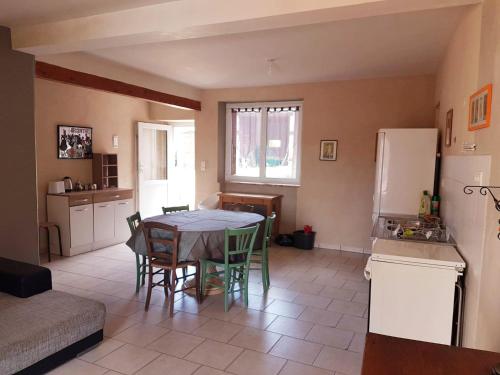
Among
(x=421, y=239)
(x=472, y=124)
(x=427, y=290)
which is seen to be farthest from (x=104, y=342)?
(x=472, y=124)

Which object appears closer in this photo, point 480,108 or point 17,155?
point 480,108

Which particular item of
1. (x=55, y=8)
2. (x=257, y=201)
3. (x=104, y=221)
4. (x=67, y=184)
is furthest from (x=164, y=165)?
(x=55, y=8)

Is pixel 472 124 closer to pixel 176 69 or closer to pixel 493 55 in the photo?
pixel 493 55

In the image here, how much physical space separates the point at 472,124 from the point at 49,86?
5340 millimetres

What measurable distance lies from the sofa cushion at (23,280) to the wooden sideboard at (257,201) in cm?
342

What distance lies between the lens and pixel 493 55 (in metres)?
1.92

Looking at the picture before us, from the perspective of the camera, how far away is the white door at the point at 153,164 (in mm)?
7046

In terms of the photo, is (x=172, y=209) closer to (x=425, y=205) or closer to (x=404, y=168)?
(x=404, y=168)

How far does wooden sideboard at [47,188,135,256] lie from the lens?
5.14 meters

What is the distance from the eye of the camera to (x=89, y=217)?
5391 millimetres

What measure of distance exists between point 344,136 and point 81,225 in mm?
4077

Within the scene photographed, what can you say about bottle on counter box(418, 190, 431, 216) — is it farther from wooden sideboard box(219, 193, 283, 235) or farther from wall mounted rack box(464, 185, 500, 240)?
wooden sideboard box(219, 193, 283, 235)

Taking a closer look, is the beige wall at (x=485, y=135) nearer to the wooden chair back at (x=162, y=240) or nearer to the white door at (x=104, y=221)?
the wooden chair back at (x=162, y=240)

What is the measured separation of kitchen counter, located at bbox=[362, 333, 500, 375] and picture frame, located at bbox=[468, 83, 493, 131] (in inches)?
48.5
